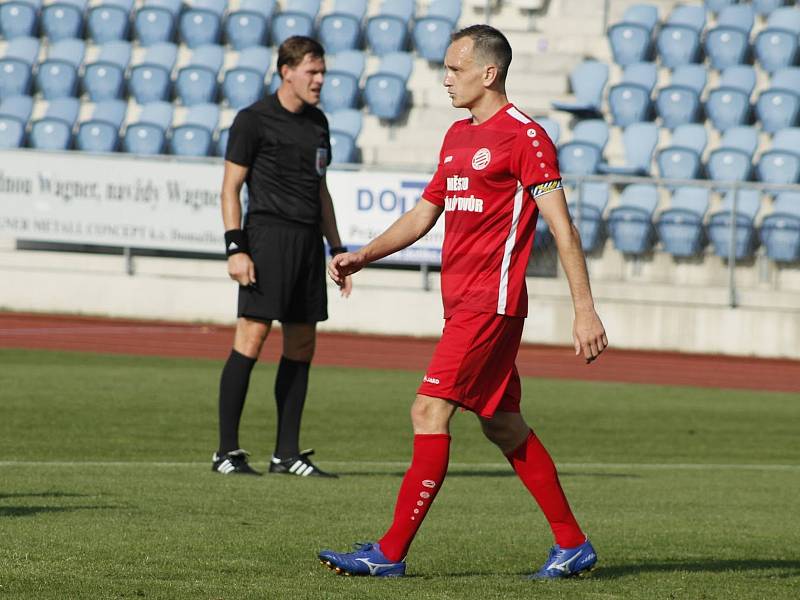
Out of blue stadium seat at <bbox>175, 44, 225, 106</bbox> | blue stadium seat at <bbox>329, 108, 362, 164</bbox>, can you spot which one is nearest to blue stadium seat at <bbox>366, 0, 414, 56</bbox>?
blue stadium seat at <bbox>329, 108, 362, 164</bbox>

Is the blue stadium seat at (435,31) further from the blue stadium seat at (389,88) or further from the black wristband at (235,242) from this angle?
the black wristband at (235,242)

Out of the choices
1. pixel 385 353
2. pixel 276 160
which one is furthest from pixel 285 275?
pixel 385 353

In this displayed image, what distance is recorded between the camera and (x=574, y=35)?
2423 centimetres

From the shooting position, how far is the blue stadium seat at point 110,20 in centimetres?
2553

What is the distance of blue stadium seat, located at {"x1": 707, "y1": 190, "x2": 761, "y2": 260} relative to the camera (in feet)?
63.7

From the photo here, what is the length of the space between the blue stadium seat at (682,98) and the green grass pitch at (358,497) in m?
8.15

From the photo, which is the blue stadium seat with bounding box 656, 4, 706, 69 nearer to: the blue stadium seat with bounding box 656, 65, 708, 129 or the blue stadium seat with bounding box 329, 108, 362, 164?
the blue stadium seat with bounding box 656, 65, 708, 129

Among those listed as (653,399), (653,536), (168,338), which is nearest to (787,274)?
(653,399)

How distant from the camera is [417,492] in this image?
510 centimetres

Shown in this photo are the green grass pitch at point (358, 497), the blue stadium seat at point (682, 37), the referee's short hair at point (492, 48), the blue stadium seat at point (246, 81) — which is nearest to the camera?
the green grass pitch at point (358, 497)

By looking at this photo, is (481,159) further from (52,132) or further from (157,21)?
(157,21)

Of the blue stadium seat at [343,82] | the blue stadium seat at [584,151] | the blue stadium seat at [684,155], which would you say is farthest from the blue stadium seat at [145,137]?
the blue stadium seat at [684,155]

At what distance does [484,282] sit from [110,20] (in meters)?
21.5

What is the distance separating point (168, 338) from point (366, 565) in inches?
572
